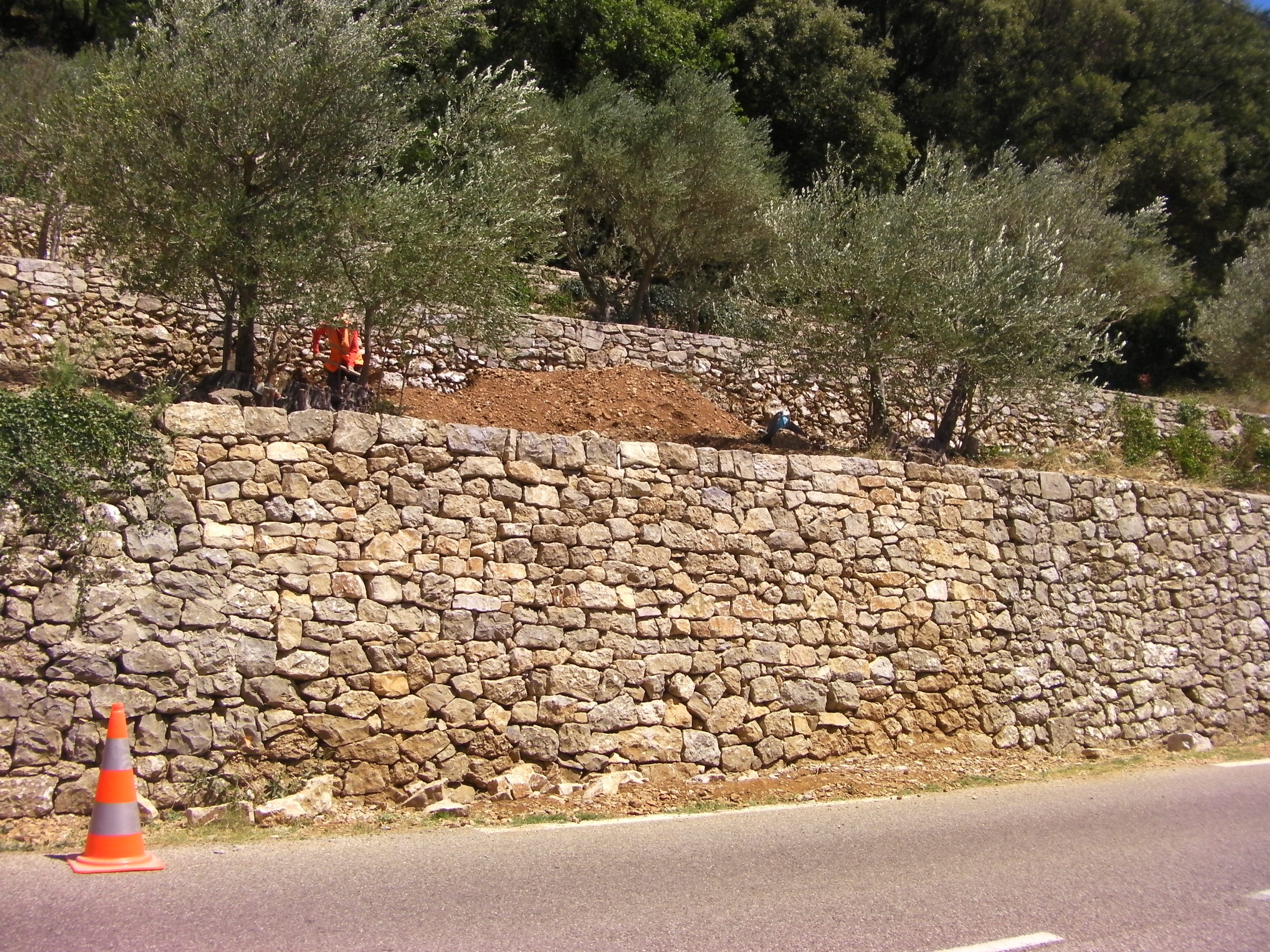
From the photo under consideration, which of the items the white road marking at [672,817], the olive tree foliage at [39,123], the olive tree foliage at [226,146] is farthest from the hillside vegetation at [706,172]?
the white road marking at [672,817]

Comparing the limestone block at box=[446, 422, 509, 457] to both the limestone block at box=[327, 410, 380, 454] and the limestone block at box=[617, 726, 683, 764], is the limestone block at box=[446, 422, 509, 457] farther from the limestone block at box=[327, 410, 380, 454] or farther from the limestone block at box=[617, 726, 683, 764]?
the limestone block at box=[617, 726, 683, 764]

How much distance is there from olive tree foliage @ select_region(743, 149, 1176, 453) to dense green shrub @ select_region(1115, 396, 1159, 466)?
4907 millimetres

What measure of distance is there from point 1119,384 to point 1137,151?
24.8 ft

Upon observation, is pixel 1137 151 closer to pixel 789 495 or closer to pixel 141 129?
pixel 789 495

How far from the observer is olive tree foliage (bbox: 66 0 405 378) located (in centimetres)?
1082

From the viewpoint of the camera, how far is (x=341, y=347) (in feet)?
42.0

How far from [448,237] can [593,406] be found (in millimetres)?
4050

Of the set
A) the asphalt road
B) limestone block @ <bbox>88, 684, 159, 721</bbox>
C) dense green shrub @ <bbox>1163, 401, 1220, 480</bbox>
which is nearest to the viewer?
the asphalt road

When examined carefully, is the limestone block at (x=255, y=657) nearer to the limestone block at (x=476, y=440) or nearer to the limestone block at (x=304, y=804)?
the limestone block at (x=304, y=804)

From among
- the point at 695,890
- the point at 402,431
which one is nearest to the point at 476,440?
the point at 402,431

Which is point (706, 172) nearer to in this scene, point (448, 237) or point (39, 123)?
point (448, 237)

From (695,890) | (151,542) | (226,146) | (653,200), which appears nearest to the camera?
(695,890)

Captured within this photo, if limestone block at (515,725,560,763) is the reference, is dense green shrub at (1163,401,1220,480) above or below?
above

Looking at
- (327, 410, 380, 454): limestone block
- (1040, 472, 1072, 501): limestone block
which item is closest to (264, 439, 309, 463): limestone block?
(327, 410, 380, 454): limestone block
